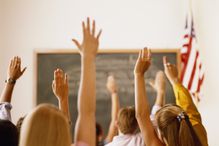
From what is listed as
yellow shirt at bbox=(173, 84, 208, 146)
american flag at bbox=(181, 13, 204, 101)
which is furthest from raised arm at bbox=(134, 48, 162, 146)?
american flag at bbox=(181, 13, 204, 101)

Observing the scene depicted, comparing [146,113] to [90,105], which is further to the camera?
[146,113]

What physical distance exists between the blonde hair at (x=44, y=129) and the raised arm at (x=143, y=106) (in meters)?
0.80

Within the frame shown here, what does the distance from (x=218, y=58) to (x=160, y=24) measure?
2.69 ft

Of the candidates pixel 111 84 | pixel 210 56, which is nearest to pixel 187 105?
pixel 111 84

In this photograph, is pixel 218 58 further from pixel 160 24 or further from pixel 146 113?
pixel 146 113

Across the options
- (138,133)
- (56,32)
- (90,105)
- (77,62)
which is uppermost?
(56,32)

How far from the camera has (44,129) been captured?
3.88 ft

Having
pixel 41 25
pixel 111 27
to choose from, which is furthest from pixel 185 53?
pixel 41 25

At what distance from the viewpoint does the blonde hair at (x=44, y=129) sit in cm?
117

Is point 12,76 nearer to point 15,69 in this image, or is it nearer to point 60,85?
point 15,69

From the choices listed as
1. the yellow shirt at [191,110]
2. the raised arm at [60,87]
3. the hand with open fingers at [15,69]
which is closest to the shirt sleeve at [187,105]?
the yellow shirt at [191,110]

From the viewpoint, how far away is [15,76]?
2293mm

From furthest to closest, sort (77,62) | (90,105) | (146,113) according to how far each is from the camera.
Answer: (77,62) → (146,113) → (90,105)

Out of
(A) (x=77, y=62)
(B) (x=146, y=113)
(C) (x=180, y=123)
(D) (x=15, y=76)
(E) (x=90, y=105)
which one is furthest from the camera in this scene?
(A) (x=77, y=62)
